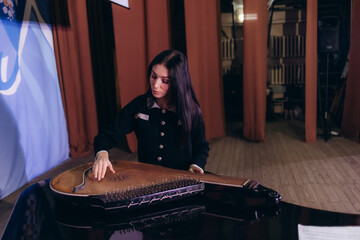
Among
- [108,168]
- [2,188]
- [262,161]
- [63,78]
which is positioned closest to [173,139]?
[108,168]

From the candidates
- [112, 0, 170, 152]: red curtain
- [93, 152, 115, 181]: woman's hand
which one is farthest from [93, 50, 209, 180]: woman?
[112, 0, 170, 152]: red curtain

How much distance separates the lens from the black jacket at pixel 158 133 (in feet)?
4.00

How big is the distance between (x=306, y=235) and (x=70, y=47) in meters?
3.12

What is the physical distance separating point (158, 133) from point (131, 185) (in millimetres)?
373

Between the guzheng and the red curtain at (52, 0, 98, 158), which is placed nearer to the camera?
the guzheng

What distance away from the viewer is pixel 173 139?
1.24 meters

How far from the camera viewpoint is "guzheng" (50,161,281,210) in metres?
0.80

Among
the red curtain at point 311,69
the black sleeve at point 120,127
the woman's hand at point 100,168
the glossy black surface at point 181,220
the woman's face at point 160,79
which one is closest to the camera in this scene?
the glossy black surface at point 181,220

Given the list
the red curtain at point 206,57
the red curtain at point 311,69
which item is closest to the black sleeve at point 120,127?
the red curtain at point 206,57

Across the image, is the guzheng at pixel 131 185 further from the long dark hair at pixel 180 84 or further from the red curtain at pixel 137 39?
the red curtain at pixel 137 39

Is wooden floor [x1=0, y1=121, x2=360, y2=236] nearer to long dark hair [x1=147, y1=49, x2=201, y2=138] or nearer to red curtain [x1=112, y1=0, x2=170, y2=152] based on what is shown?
red curtain [x1=112, y1=0, x2=170, y2=152]

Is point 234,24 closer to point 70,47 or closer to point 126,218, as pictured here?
point 70,47

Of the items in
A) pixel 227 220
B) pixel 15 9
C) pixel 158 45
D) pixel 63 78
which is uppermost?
pixel 15 9

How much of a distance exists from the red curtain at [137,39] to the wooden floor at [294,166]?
84 centimetres
